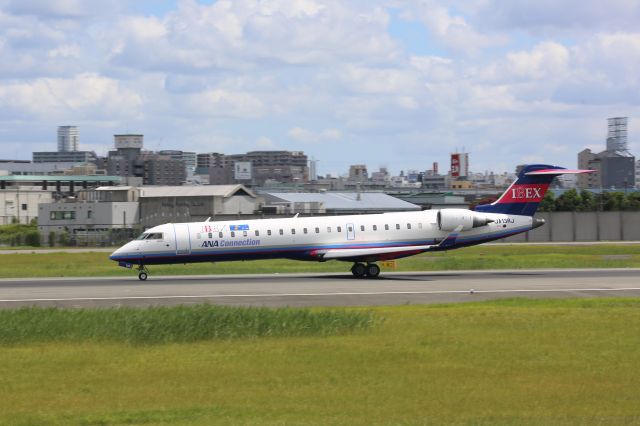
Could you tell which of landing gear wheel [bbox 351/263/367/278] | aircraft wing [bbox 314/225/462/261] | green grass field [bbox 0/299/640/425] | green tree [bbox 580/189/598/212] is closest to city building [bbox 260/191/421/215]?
green tree [bbox 580/189/598/212]

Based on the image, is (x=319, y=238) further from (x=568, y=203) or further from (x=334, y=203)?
(x=568, y=203)

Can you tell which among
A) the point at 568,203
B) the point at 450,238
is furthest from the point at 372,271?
the point at 568,203

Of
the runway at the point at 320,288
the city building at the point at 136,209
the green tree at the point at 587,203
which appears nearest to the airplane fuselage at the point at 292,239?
the runway at the point at 320,288

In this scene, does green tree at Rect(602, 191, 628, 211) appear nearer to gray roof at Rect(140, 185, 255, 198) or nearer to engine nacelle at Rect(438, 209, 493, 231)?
gray roof at Rect(140, 185, 255, 198)

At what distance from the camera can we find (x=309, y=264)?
55.4 meters

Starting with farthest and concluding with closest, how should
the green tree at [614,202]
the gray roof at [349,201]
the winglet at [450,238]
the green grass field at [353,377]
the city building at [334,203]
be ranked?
the gray roof at [349,201], the green tree at [614,202], the city building at [334,203], the winglet at [450,238], the green grass field at [353,377]

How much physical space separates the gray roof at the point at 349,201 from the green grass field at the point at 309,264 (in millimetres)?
47510

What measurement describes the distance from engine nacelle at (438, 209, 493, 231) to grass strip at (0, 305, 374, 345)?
777 inches

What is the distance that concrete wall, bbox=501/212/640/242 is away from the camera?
277 feet

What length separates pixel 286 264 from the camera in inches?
2179

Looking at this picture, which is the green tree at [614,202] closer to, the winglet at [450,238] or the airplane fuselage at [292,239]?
the winglet at [450,238]

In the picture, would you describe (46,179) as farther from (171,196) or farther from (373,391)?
(373,391)

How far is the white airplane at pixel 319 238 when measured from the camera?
140 feet

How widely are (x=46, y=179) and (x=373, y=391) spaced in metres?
169
